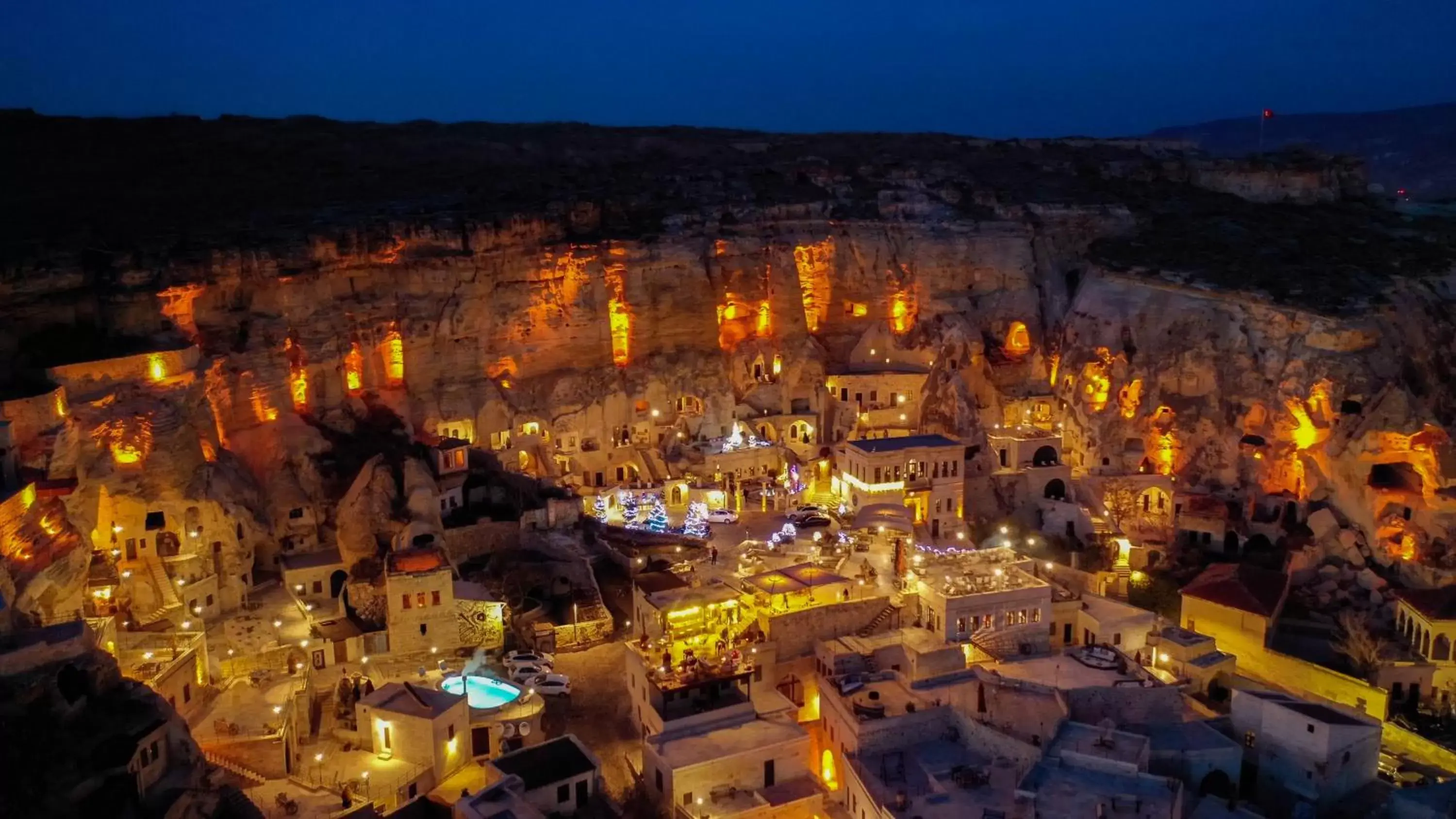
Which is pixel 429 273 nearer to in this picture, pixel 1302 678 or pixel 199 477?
pixel 199 477

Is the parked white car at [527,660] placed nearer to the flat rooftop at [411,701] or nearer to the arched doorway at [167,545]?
the flat rooftop at [411,701]

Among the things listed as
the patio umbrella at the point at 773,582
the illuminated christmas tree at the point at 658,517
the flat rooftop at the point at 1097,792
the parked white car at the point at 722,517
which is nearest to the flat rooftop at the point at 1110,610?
the patio umbrella at the point at 773,582

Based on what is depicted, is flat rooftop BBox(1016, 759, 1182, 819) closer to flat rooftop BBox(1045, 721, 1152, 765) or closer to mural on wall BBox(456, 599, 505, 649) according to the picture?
flat rooftop BBox(1045, 721, 1152, 765)

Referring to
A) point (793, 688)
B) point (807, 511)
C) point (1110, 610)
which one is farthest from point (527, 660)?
point (1110, 610)

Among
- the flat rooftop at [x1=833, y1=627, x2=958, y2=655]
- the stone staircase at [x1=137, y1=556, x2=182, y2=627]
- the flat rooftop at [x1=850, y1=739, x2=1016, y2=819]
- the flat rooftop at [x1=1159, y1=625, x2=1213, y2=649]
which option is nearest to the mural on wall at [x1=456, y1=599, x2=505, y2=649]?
the stone staircase at [x1=137, y1=556, x2=182, y2=627]

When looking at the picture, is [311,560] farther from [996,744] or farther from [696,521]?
[996,744]

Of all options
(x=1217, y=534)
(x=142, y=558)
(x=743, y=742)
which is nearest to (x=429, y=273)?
(x=142, y=558)
